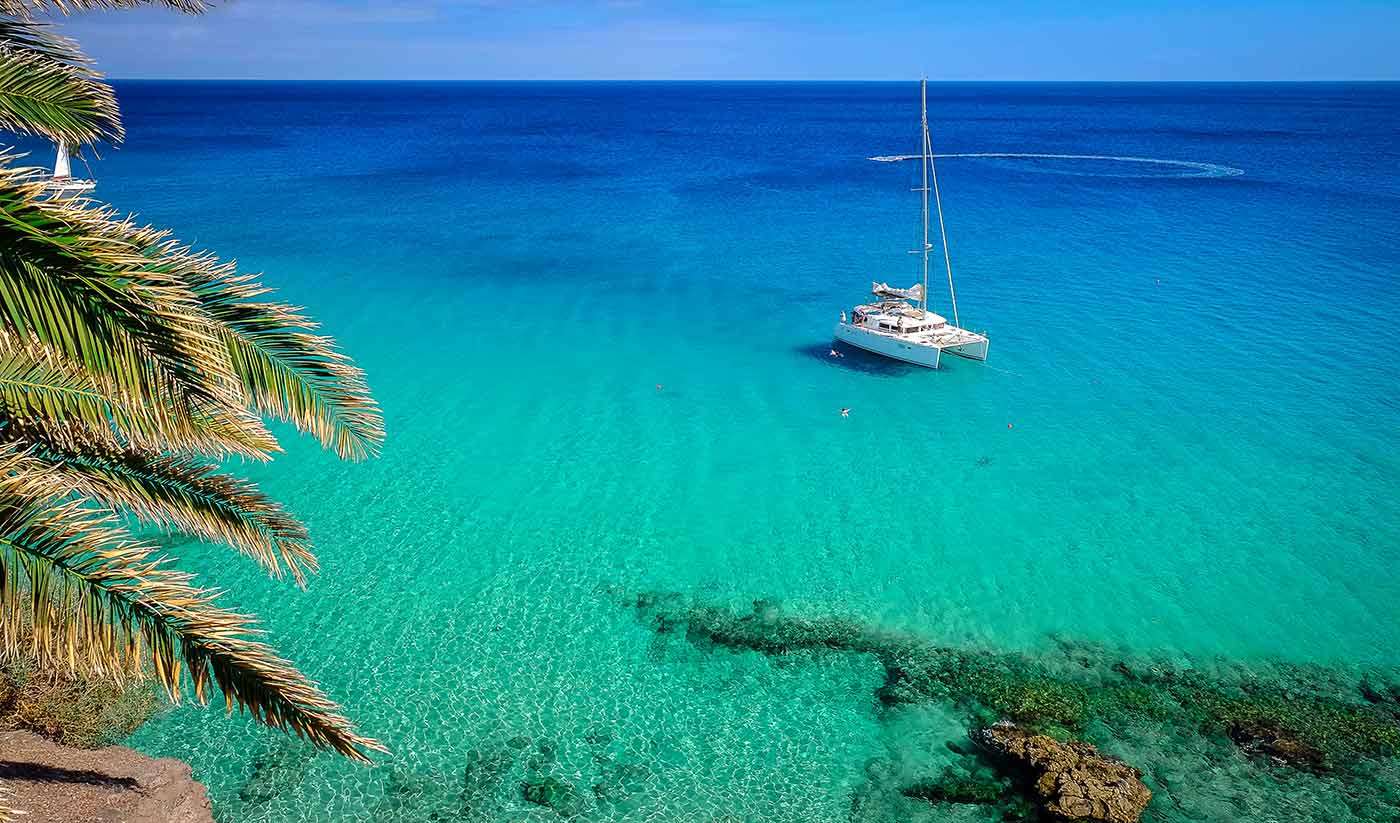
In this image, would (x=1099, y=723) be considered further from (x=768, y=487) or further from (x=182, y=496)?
(x=182, y=496)

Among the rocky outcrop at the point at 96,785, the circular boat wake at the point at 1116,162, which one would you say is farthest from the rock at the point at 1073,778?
the circular boat wake at the point at 1116,162

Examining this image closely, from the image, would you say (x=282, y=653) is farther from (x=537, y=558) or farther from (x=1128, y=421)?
(x=1128, y=421)

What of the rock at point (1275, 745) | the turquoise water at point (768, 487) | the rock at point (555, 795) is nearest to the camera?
the rock at point (555, 795)

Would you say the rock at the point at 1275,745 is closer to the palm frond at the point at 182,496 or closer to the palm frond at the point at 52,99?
the palm frond at the point at 182,496

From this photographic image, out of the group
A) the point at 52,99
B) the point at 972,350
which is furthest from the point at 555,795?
the point at 972,350

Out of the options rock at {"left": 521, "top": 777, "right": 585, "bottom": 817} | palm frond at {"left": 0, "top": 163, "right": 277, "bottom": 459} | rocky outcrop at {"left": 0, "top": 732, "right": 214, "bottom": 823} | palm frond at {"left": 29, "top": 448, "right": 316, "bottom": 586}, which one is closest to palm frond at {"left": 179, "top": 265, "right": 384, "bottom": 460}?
palm frond at {"left": 0, "top": 163, "right": 277, "bottom": 459}

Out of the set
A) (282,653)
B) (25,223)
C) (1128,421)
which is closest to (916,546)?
(1128,421)
